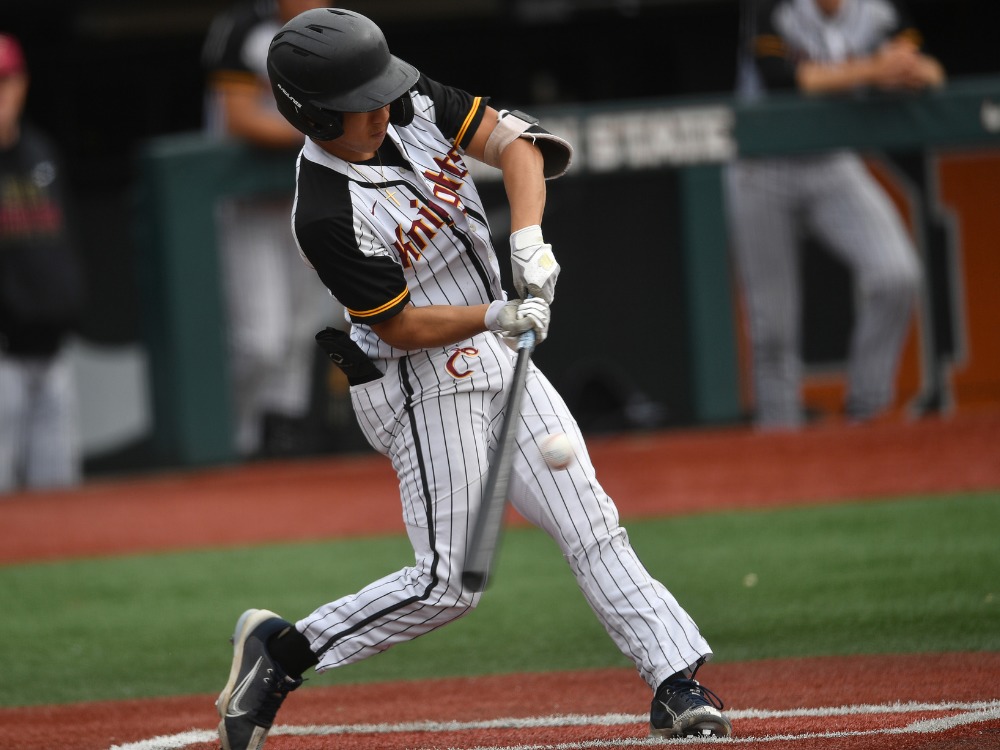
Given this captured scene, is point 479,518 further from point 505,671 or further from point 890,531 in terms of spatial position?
point 890,531

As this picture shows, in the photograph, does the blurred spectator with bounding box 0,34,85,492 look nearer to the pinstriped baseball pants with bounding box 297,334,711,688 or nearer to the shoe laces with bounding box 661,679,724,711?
the pinstriped baseball pants with bounding box 297,334,711,688

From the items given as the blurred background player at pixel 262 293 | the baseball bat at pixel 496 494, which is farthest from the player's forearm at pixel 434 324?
the blurred background player at pixel 262 293

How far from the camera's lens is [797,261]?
732 cm

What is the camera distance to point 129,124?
9227mm

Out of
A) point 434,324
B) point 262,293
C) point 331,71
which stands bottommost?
point 262,293

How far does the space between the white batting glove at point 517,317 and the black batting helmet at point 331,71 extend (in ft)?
1.51

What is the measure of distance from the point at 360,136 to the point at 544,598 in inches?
88.8

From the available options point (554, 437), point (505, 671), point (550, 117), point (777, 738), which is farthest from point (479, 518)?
point (550, 117)

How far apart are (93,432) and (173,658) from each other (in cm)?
439

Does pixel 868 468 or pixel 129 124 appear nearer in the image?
pixel 868 468

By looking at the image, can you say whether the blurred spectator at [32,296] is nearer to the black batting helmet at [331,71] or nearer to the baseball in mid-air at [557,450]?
the black batting helmet at [331,71]

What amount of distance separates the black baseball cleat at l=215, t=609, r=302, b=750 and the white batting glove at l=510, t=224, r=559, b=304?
2.88 feet

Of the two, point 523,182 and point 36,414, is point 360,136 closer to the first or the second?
point 523,182

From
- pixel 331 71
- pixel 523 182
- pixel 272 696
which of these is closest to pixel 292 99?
pixel 331 71
